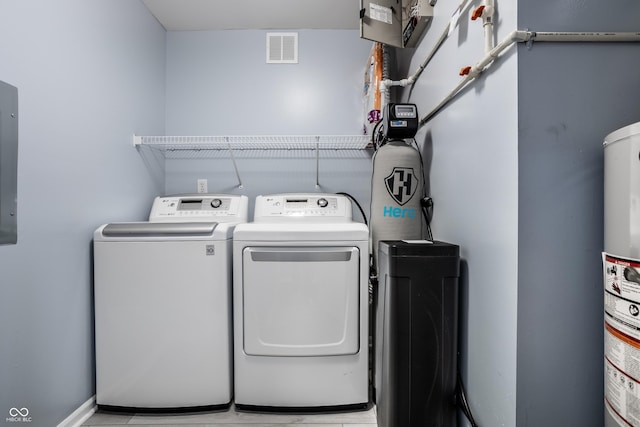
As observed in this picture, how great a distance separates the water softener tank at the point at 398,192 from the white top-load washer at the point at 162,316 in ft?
2.64

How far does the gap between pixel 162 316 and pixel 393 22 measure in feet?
6.55

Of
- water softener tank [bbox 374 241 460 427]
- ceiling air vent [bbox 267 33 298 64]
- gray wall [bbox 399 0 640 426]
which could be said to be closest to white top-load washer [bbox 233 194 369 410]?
water softener tank [bbox 374 241 460 427]

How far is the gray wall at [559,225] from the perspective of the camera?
2.66 ft

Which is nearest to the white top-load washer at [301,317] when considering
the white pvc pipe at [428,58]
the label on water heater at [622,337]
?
the label on water heater at [622,337]

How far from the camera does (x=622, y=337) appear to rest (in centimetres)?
68

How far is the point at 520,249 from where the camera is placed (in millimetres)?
816

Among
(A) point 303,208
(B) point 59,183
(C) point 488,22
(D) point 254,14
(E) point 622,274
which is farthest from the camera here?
(D) point 254,14

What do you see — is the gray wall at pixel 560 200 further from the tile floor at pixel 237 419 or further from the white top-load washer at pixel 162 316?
the white top-load washer at pixel 162 316

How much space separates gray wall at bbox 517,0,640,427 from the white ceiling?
1.52 meters

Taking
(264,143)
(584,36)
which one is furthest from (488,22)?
(264,143)

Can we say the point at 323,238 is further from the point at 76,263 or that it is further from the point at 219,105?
the point at 219,105

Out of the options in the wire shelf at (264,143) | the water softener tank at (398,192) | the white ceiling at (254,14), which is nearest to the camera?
the water softener tank at (398,192)

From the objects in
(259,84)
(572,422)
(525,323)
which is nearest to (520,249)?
(525,323)

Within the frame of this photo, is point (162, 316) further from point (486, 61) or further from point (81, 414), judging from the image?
point (486, 61)
